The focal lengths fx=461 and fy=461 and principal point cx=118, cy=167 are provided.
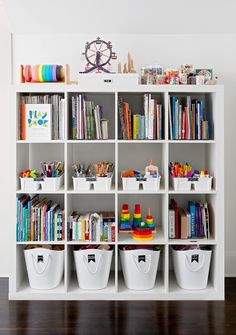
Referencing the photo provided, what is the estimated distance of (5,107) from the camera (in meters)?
3.61

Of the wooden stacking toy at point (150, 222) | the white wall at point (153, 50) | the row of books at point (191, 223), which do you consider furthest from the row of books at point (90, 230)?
the white wall at point (153, 50)

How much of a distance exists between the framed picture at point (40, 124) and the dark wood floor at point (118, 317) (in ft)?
3.69

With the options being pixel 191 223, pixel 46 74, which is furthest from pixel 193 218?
pixel 46 74

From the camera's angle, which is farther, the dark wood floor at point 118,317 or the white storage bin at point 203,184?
the white storage bin at point 203,184

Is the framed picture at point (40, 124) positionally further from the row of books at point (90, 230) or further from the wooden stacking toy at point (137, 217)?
the wooden stacking toy at point (137, 217)

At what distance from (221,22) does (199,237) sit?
1628 mm

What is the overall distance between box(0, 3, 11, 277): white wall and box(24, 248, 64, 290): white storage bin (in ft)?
1.69

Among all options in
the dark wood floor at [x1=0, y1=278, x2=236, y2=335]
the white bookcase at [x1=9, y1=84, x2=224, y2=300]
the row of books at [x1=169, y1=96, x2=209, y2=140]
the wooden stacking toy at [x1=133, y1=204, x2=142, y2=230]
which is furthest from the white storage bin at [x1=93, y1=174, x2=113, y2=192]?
the dark wood floor at [x1=0, y1=278, x2=236, y2=335]

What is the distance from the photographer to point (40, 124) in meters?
3.18

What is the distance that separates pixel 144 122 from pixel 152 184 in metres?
0.44

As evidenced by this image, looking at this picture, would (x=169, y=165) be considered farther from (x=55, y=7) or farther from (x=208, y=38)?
(x=55, y=7)

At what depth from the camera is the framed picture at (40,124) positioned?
3.18 m

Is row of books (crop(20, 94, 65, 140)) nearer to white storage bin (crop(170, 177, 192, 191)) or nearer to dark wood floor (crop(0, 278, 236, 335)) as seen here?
white storage bin (crop(170, 177, 192, 191))

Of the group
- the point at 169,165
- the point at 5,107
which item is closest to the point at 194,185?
the point at 169,165
